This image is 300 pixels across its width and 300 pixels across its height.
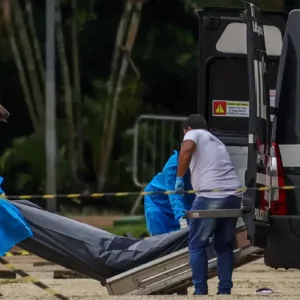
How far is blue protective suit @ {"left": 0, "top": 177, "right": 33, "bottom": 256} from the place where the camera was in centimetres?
862

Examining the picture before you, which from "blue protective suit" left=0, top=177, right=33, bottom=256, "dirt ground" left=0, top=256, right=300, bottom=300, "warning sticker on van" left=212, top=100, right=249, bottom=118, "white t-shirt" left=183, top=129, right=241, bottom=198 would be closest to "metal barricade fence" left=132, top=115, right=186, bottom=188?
"dirt ground" left=0, top=256, right=300, bottom=300

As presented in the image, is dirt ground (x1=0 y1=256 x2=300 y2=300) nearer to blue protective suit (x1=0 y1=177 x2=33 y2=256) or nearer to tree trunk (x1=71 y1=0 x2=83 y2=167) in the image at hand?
blue protective suit (x1=0 y1=177 x2=33 y2=256)

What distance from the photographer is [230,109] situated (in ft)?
37.3

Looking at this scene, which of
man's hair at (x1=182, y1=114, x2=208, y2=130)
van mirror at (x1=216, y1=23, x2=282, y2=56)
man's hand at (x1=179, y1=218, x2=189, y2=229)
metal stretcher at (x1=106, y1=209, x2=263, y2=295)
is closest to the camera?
metal stretcher at (x1=106, y1=209, x2=263, y2=295)

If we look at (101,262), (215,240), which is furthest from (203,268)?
(101,262)

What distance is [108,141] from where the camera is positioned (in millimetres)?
22562

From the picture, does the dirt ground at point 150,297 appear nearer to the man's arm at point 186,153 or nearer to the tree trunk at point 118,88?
the man's arm at point 186,153

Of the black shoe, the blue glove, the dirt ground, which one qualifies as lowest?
the dirt ground

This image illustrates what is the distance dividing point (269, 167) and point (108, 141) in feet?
45.7

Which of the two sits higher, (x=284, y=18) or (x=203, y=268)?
(x=284, y=18)

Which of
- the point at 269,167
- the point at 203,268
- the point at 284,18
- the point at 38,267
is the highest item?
the point at 284,18

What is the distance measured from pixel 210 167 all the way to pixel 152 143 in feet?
37.1

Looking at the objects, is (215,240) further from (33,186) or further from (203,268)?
(33,186)

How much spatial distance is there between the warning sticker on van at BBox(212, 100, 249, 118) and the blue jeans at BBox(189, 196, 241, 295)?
2.03 metres
